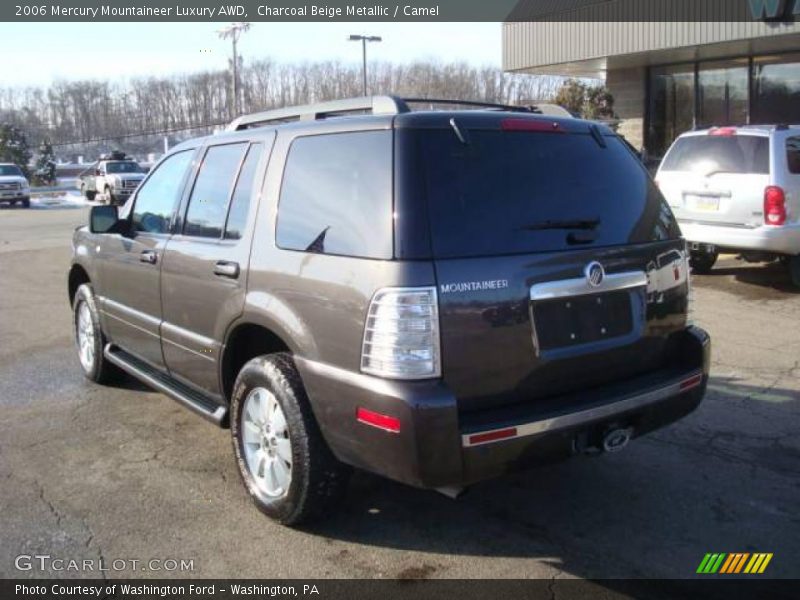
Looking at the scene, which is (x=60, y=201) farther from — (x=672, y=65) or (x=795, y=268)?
(x=795, y=268)

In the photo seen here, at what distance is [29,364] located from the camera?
6.69 meters

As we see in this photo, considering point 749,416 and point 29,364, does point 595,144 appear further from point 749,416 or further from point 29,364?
point 29,364

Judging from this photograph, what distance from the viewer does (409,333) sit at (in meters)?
2.91

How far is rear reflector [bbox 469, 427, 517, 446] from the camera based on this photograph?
9.60ft

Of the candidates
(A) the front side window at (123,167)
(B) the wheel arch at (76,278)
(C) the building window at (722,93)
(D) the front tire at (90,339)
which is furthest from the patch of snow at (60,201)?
(D) the front tire at (90,339)

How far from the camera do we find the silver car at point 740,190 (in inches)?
347

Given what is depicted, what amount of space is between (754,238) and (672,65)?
10533 millimetres

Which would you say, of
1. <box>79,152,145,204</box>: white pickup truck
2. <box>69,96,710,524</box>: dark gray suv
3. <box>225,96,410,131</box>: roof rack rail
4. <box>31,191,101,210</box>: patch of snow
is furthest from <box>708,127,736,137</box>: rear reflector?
<box>31,191,101,210</box>: patch of snow

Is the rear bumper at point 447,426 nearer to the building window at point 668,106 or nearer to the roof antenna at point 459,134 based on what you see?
the roof antenna at point 459,134

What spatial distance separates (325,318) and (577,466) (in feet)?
6.41

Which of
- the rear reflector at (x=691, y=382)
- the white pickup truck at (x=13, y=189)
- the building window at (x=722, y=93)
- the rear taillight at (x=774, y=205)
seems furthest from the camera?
the white pickup truck at (x=13, y=189)

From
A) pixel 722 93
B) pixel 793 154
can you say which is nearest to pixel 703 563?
pixel 793 154

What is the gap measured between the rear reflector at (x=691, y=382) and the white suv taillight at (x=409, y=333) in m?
1.38

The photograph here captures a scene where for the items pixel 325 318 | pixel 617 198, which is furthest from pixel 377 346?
pixel 617 198
